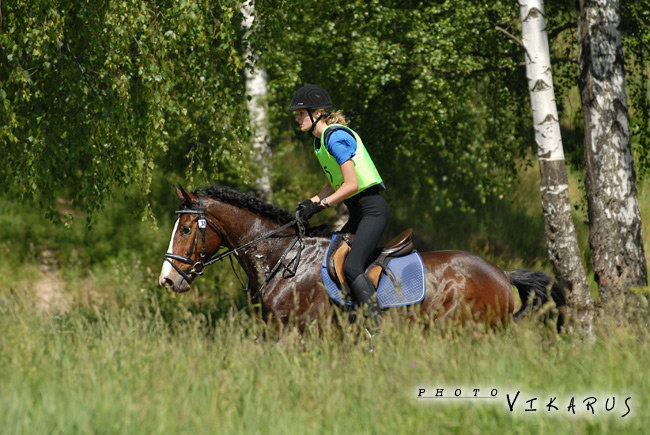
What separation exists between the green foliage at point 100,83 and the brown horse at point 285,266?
1.64 m

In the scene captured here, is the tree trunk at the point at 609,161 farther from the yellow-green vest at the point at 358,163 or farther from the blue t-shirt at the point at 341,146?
the blue t-shirt at the point at 341,146

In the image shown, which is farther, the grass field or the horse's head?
the horse's head

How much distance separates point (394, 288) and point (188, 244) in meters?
1.82

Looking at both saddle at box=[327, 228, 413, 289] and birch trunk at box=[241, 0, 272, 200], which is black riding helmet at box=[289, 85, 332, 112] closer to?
saddle at box=[327, 228, 413, 289]

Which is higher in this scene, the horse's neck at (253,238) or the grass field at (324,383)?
the horse's neck at (253,238)

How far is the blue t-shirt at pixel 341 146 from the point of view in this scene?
567 centimetres

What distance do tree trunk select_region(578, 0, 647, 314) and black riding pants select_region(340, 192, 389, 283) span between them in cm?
288

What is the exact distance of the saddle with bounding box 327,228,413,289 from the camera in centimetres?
579

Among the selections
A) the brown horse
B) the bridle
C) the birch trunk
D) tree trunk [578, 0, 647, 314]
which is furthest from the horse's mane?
the birch trunk

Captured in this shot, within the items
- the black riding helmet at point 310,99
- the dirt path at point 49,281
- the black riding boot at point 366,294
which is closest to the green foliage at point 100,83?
the black riding helmet at point 310,99

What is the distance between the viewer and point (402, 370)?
4.56 metres

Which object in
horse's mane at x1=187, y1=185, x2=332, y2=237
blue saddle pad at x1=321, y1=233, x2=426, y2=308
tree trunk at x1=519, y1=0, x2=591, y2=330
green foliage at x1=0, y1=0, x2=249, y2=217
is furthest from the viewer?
tree trunk at x1=519, y1=0, x2=591, y2=330

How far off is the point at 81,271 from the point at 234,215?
24.1 ft

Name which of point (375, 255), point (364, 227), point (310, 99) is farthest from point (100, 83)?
point (375, 255)
